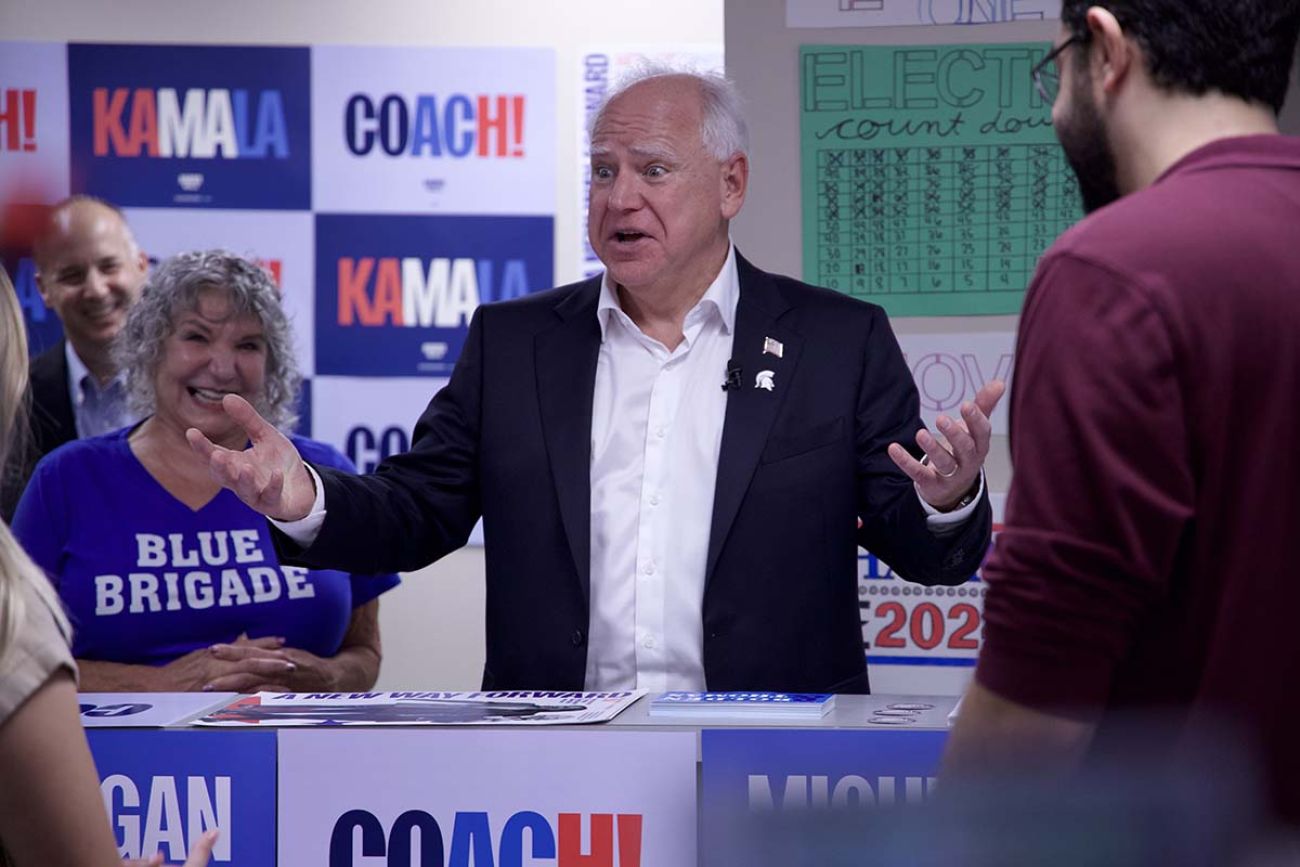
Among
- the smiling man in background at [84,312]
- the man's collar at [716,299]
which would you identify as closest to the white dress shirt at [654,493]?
the man's collar at [716,299]

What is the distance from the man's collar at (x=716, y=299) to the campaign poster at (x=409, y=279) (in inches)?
60.4

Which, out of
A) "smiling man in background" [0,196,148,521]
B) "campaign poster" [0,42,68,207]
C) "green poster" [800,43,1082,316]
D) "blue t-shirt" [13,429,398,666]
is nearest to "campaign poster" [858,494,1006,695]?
"green poster" [800,43,1082,316]

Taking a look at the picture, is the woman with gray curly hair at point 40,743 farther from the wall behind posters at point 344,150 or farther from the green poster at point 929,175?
the wall behind posters at point 344,150

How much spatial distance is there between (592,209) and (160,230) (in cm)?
200

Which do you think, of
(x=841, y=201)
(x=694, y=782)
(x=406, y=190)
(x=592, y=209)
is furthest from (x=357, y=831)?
(x=406, y=190)

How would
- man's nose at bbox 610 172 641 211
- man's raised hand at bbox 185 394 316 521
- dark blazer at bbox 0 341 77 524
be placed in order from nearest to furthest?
1. man's raised hand at bbox 185 394 316 521
2. man's nose at bbox 610 172 641 211
3. dark blazer at bbox 0 341 77 524

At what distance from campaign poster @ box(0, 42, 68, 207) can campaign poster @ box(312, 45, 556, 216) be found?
2.31ft

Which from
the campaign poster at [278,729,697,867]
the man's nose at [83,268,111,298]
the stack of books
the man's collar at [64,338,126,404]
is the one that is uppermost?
the man's nose at [83,268,111,298]

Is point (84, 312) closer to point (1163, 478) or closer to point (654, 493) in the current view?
point (654, 493)

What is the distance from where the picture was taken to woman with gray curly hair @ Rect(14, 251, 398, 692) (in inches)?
114

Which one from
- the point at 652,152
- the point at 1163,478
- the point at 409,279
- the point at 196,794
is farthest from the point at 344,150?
the point at 1163,478

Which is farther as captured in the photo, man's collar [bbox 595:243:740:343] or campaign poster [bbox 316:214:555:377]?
campaign poster [bbox 316:214:555:377]

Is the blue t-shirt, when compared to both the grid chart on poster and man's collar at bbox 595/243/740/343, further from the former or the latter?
the grid chart on poster

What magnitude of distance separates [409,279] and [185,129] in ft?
2.44
